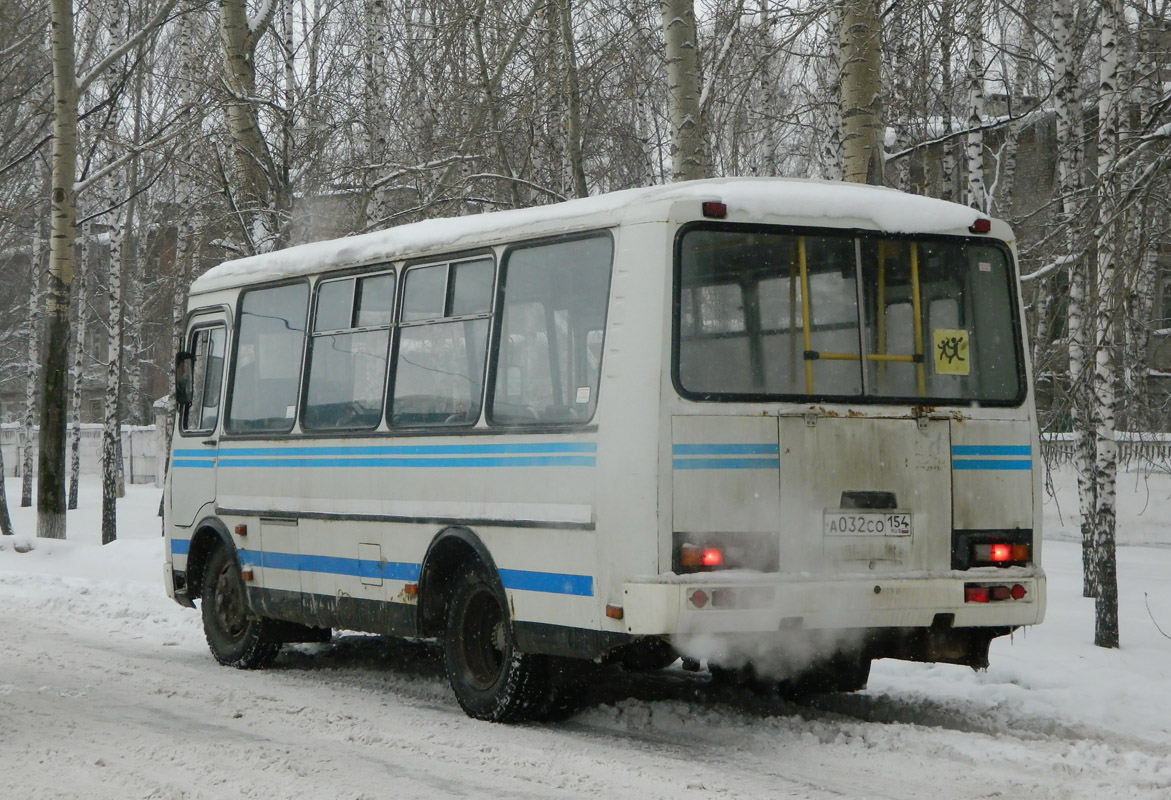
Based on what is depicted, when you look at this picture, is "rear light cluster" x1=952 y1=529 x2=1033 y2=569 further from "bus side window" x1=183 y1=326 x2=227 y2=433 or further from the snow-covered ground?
"bus side window" x1=183 y1=326 x2=227 y2=433

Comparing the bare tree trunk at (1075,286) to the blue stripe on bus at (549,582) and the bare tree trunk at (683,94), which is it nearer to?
the bare tree trunk at (683,94)

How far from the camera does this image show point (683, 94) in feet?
45.6

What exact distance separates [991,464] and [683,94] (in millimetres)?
6550

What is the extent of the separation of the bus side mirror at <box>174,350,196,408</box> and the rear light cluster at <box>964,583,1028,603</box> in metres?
6.58

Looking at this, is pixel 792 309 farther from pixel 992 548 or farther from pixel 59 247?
pixel 59 247

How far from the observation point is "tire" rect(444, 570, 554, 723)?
335 inches

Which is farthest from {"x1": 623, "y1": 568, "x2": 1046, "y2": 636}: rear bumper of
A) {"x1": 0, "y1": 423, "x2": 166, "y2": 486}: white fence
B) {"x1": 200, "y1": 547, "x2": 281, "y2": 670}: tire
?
{"x1": 0, "y1": 423, "x2": 166, "y2": 486}: white fence

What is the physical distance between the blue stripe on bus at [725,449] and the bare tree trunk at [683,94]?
6.52 m

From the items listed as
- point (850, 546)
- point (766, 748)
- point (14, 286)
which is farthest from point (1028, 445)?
point (14, 286)

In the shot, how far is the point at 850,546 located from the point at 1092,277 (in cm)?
510

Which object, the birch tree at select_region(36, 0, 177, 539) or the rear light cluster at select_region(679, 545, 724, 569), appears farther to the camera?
the birch tree at select_region(36, 0, 177, 539)

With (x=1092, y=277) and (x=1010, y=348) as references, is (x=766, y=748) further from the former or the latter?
(x=1092, y=277)

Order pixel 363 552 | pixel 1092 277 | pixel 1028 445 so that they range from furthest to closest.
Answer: pixel 1092 277, pixel 363 552, pixel 1028 445

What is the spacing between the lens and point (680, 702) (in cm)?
922
